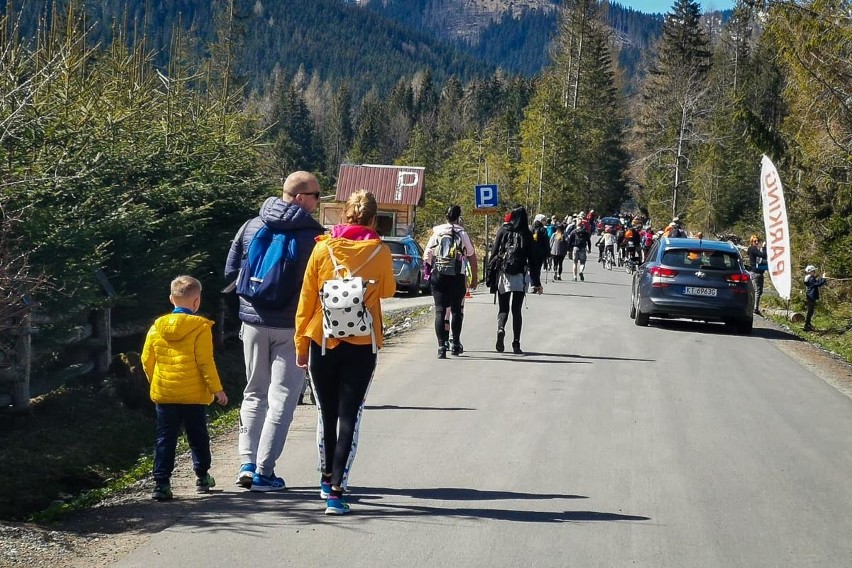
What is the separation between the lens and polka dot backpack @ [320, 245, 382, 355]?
20.4 feet

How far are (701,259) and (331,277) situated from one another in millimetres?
13896

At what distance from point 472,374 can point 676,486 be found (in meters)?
Answer: 5.29

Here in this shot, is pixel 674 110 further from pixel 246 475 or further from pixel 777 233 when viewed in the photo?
pixel 246 475

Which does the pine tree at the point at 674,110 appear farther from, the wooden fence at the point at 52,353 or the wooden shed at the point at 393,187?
the wooden fence at the point at 52,353

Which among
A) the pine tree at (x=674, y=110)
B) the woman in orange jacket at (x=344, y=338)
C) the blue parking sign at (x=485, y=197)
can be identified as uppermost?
the pine tree at (x=674, y=110)

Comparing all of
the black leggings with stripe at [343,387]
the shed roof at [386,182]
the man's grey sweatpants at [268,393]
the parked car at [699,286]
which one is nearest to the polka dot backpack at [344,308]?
the black leggings with stripe at [343,387]

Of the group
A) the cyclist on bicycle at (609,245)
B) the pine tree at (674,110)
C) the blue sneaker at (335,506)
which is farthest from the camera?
the pine tree at (674,110)

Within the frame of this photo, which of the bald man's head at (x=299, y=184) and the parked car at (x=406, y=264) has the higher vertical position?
the bald man's head at (x=299, y=184)

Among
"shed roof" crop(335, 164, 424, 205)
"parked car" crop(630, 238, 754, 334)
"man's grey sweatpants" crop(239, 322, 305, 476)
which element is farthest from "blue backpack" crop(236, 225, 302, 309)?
"shed roof" crop(335, 164, 424, 205)

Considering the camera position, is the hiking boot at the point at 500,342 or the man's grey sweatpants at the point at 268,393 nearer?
the man's grey sweatpants at the point at 268,393

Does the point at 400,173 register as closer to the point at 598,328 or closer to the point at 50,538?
the point at 598,328

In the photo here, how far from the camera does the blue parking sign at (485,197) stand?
104 ft

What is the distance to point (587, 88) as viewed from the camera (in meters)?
97.0

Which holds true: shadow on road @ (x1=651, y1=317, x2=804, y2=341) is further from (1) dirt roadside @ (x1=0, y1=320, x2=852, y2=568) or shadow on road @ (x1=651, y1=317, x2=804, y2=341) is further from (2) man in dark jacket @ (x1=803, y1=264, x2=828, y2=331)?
(1) dirt roadside @ (x1=0, y1=320, x2=852, y2=568)
